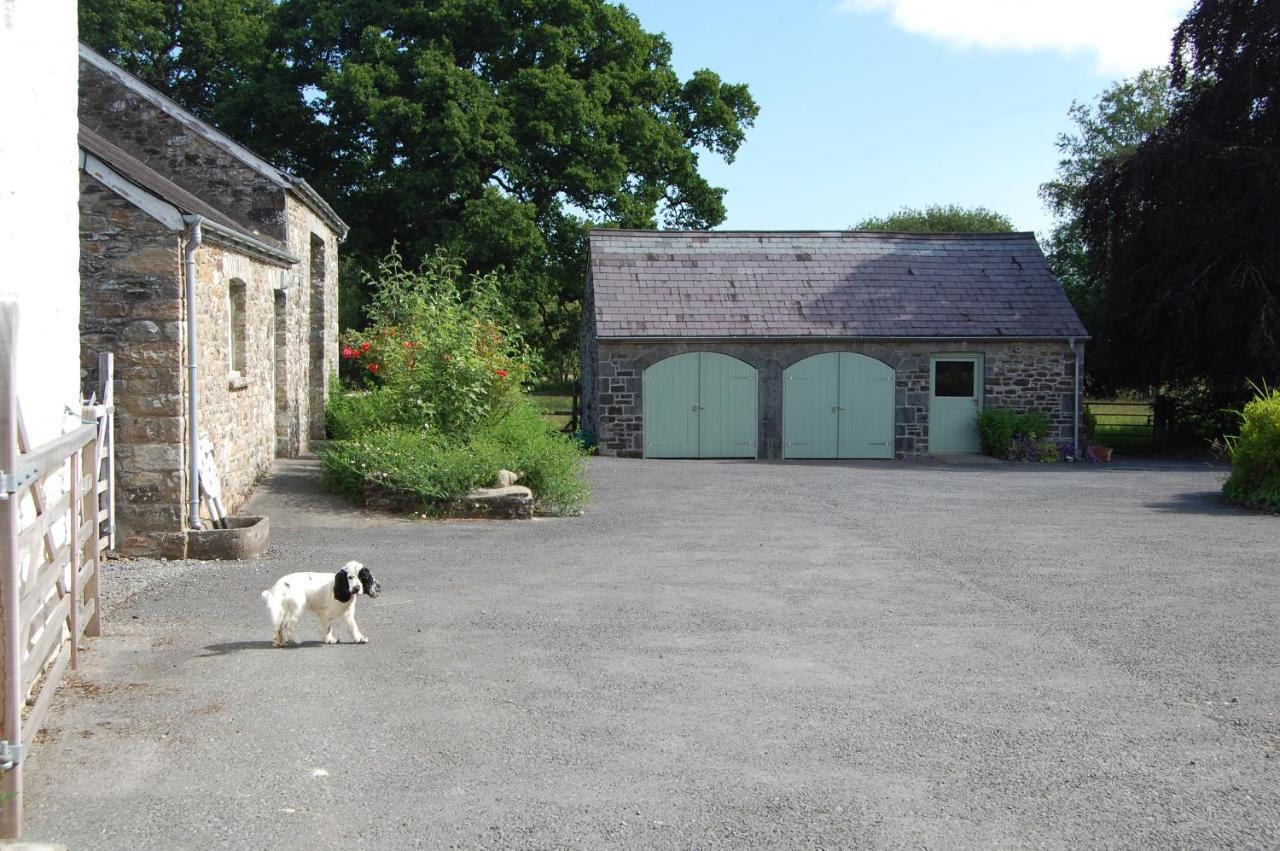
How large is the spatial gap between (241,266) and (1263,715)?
10.8 metres

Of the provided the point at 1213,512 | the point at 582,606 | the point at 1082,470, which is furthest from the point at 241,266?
the point at 1082,470

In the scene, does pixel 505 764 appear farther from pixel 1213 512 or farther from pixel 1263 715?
pixel 1213 512

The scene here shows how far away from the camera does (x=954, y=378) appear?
76.2 feet

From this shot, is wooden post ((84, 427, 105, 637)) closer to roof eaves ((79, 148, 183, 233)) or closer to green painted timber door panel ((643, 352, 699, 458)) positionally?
roof eaves ((79, 148, 183, 233))

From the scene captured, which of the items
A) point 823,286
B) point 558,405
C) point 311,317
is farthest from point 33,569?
point 558,405

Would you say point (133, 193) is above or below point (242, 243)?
above

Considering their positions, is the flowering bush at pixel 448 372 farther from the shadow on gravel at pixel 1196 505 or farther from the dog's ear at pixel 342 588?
the shadow on gravel at pixel 1196 505

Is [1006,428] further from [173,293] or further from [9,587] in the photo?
[9,587]

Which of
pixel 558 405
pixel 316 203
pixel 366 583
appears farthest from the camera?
pixel 558 405

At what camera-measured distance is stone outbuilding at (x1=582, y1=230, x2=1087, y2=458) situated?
22.5m

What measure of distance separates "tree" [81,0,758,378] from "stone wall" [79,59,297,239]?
10.2 metres

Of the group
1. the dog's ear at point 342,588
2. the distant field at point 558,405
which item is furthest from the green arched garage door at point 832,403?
the dog's ear at point 342,588

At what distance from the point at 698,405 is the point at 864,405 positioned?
3186 mm

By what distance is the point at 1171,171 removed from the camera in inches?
940
